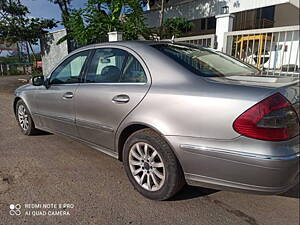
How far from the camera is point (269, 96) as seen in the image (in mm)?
1559

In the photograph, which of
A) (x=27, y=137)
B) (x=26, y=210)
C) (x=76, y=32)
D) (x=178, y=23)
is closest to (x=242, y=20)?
(x=178, y=23)

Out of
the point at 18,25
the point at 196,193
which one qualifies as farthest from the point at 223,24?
the point at 18,25

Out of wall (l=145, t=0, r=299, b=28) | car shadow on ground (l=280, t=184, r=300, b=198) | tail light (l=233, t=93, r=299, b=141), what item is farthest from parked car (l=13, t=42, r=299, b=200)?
wall (l=145, t=0, r=299, b=28)

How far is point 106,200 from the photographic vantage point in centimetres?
222

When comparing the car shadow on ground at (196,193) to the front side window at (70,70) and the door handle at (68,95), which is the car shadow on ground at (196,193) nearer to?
the door handle at (68,95)

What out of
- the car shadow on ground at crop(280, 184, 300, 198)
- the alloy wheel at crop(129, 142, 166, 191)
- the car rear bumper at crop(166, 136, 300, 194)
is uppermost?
the car rear bumper at crop(166, 136, 300, 194)

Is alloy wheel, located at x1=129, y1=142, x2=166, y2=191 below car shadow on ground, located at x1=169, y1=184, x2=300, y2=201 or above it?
above

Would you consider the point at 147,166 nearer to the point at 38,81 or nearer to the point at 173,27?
the point at 38,81

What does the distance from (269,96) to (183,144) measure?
0.74 metres

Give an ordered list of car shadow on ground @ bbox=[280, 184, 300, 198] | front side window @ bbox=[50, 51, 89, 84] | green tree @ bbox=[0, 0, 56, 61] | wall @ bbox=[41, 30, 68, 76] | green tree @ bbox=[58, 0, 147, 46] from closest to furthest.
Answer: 1. car shadow on ground @ bbox=[280, 184, 300, 198]
2. front side window @ bbox=[50, 51, 89, 84]
3. green tree @ bbox=[58, 0, 147, 46]
4. wall @ bbox=[41, 30, 68, 76]
5. green tree @ bbox=[0, 0, 56, 61]

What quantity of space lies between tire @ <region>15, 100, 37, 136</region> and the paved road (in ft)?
2.97

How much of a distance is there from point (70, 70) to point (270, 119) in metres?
2.75

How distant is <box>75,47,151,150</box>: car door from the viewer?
224cm

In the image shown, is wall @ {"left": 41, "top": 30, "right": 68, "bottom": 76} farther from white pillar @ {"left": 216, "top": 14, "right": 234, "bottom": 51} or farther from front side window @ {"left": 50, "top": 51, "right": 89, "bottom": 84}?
front side window @ {"left": 50, "top": 51, "right": 89, "bottom": 84}
